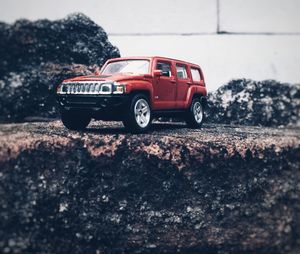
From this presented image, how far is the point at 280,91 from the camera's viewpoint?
19.2 feet

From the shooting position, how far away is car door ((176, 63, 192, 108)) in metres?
4.82

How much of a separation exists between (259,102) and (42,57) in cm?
365

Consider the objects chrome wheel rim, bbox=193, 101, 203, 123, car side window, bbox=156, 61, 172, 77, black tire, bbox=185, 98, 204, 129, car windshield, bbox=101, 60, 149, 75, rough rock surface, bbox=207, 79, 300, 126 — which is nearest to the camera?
car windshield, bbox=101, 60, 149, 75

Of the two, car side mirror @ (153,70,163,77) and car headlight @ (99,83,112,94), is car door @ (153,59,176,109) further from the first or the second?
car headlight @ (99,83,112,94)

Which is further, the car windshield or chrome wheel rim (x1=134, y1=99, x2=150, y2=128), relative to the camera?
the car windshield

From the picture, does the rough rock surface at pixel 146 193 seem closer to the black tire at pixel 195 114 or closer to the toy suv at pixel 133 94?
the toy suv at pixel 133 94

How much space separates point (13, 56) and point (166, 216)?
3.67 metres

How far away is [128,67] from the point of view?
4.54 meters

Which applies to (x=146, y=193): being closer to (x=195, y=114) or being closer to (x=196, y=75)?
(x=195, y=114)

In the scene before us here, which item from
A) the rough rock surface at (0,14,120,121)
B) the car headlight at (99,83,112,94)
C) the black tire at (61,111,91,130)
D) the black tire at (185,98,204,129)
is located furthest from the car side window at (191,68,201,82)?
the car headlight at (99,83,112,94)

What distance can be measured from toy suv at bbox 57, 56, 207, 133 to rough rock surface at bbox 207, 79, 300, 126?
0.89 meters

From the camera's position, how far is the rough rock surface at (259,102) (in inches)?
230

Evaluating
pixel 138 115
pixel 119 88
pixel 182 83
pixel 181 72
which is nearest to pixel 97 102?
pixel 119 88

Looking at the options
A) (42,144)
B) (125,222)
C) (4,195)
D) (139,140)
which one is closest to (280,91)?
(139,140)
